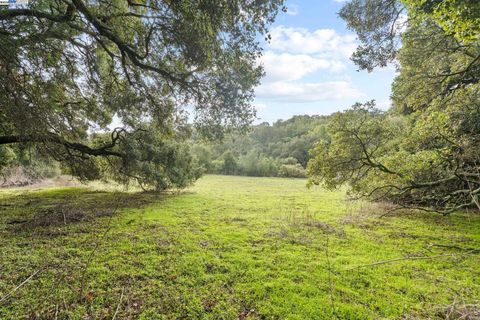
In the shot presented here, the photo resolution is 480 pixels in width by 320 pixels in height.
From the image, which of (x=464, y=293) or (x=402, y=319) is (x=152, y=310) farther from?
(x=464, y=293)

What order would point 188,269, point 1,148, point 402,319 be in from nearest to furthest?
point 402,319 < point 188,269 < point 1,148

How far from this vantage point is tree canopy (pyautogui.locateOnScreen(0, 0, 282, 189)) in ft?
14.4

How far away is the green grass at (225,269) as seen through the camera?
119 inches

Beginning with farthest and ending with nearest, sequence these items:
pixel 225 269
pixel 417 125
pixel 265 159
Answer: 1. pixel 265 159
2. pixel 417 125
3. pixel 225 269

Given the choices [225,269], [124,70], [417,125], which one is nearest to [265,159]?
[417,125]

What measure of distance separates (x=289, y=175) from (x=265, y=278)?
32.5m

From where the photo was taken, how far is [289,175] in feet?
117

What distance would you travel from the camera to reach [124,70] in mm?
6887

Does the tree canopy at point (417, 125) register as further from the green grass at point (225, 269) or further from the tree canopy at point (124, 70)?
the tree canopy at point (124, 70)

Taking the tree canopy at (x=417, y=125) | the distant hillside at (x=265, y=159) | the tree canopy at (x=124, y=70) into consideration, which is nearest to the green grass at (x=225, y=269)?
the tree canopy at (x=417, y=125)

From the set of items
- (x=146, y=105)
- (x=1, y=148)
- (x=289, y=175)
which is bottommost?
(x=289, y=175)

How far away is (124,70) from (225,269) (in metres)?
6.08

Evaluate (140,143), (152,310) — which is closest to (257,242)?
(152,310)

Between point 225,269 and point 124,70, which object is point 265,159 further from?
point 225,269
